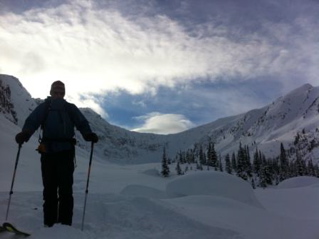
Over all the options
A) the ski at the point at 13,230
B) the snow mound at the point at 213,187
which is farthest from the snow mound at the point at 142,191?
the ski at the point at 13,230

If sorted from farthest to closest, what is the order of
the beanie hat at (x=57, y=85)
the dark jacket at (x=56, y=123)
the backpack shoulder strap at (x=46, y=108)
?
the beanie hat at (x=57, y=85)
the backpack shoulder strap at (x=46, y=108)
the dark jacket at (x=56, y=123)

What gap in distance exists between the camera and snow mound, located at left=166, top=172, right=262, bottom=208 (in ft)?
66.4

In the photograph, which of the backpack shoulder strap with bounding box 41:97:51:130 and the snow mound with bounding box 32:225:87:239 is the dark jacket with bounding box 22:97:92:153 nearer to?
the backpack shoulder strap with bounding box 41:97:51:130

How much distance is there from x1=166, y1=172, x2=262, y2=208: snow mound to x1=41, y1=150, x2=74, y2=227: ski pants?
14.1 metres

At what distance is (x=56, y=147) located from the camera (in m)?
7.02

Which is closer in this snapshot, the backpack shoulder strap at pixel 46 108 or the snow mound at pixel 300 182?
the backpack shoulder strap at pixel 46 108

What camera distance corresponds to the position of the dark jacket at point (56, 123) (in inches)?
278

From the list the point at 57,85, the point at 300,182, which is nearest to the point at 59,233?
the point at 57,85

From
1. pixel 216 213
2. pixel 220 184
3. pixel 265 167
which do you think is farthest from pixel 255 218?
pixel 265 167

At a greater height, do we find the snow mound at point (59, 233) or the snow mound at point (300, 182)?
the snow mound at point (300, 182)

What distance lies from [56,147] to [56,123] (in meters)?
0.49

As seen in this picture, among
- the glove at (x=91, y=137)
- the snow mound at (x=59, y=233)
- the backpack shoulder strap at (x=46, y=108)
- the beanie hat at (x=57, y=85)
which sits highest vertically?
the beanie hat at (x=57, y=85)

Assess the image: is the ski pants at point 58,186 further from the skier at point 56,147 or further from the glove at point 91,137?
the glove at point 91,137

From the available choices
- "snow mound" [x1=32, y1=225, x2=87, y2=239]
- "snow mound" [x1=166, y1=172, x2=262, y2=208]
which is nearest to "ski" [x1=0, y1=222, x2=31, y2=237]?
"snow mound" [x1=32, y1=225, x2=87, y2=239]
